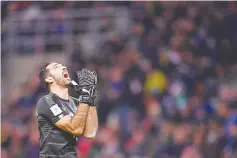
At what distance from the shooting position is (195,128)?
1298 centimetres

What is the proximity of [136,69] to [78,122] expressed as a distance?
837 cm

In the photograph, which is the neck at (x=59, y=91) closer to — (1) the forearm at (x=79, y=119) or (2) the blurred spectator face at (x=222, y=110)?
(1) the forearm at (x=79, y=119)

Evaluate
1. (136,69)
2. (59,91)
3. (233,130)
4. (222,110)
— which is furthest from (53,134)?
(136,69)

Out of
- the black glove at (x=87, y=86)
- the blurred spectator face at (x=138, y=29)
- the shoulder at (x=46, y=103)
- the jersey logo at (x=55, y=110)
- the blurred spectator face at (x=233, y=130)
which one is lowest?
the blurred spectator face at (x=233, y=130)

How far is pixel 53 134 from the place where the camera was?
286 inches

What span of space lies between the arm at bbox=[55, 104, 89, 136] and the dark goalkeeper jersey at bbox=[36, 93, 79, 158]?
0.38ft

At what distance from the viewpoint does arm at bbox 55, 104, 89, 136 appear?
7.11 metres

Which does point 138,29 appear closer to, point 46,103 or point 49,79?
point 49,79

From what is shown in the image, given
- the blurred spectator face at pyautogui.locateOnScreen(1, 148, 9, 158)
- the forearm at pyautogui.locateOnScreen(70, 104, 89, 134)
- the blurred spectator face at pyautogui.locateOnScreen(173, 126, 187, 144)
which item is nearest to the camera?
the forearm at pyautogui.locateOnScreen(70, 104, 89, 134)

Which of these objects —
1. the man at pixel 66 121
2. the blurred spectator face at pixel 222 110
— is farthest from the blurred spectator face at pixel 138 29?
the man at pixel 66 121

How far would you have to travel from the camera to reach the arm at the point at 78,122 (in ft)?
23.3

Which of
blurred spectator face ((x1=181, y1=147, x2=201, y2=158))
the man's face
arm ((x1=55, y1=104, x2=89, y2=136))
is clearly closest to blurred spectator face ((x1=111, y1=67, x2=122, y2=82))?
blurred spectator face ((x1=181, y1=147, x2=201, y2=158))

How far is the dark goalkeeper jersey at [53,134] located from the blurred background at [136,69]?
5.05 m

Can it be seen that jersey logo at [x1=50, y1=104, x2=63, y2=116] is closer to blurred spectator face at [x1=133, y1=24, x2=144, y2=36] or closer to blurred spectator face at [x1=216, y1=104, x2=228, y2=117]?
blurred spectator face at [x1=216, y1=104, x2=228, y2=117]
